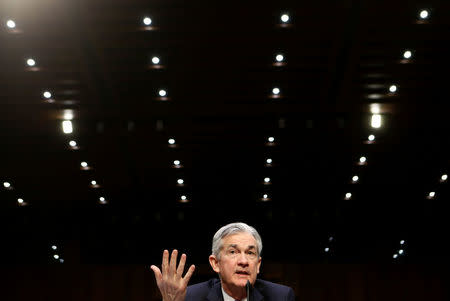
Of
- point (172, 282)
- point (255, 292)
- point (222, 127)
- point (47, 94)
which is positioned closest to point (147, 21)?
point (47, 94)

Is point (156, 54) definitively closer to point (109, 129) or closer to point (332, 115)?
point (109, 129)

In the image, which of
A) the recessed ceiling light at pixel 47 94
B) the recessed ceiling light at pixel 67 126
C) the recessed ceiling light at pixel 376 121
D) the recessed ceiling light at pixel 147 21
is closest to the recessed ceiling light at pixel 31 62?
the recessed ceiling light at pixel 47 94

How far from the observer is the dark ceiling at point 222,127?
9.16 m

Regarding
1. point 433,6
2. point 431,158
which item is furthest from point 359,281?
point 433,6

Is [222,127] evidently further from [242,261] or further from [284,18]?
[242,261]

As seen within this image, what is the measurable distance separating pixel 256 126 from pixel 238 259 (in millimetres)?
8475

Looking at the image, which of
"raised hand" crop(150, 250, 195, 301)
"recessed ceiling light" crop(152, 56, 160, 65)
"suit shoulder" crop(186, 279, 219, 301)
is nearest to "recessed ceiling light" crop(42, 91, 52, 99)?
"recessed ceiling light" crop(152, 56, 160, 65)

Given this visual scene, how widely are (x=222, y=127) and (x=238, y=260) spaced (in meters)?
8.51

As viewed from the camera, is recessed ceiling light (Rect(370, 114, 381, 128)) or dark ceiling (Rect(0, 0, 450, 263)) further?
recessed ceiling light (Rect(370, 114, 381, 128))

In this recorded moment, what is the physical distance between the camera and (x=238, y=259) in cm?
314

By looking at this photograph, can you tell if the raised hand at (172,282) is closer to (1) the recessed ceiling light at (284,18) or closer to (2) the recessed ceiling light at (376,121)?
(1) the recessed ceiling light at (284,18)

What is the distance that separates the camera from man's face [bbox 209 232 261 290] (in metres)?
3.13

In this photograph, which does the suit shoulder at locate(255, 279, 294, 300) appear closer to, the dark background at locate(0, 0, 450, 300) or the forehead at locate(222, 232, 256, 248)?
the forehead at locate(222, 232, 256, 248)

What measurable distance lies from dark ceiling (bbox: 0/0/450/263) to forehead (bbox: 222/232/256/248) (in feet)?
20.0
